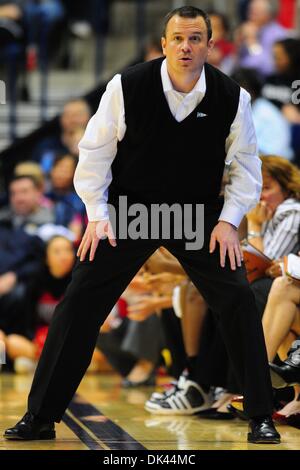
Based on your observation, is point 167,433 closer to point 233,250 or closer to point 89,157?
point 233,250

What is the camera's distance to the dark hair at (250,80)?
279 inches

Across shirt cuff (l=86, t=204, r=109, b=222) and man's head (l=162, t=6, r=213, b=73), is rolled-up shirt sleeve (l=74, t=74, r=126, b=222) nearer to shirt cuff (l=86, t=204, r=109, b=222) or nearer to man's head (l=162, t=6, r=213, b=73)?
shirt cuff (l=86, t=204, r=109, b=222)

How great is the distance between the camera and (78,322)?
13.3 feet

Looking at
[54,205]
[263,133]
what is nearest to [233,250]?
[263,133]

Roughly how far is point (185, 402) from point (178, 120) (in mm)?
1546

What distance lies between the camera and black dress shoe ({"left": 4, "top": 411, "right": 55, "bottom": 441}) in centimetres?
405

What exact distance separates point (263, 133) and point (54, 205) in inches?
67.7

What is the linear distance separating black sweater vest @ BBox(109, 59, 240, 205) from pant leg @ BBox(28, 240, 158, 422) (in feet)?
0.72

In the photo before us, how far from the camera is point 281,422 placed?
4.68m

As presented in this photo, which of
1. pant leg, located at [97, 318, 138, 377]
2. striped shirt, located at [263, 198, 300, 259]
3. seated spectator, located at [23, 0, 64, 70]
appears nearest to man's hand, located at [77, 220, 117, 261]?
striped shirt, located at [263, 198, 300, 259]

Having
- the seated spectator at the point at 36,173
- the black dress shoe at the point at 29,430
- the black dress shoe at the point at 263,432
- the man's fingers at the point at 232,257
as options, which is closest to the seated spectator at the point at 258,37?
the seated spectator at the point at 36,173

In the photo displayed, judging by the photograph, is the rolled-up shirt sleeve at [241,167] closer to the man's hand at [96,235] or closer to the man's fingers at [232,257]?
the man's fingers at [232,257]

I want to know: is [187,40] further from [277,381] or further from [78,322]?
[277,381]

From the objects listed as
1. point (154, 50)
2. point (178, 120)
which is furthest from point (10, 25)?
point (178, 120)
